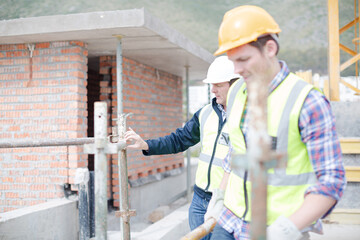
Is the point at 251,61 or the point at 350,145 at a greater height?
the point at 251,61

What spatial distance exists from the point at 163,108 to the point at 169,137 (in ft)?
19.2

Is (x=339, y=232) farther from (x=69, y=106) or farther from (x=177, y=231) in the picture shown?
(x=69, y=106)

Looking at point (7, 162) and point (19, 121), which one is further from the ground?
point (19, 121)

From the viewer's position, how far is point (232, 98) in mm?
2135

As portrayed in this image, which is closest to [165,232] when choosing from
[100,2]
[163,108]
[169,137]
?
[169,137]

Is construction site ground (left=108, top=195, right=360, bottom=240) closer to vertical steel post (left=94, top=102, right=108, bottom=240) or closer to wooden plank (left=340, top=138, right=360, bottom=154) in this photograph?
wooden plank (left=340, top=138, right=360, bottom=154)

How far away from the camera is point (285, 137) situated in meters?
1.74

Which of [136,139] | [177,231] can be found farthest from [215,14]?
[136,139]

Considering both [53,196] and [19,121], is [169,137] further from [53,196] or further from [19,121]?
[19,121]

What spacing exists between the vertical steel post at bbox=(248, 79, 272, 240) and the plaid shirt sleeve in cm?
40

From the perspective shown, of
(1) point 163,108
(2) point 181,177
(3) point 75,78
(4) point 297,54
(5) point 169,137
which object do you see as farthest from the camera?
(4) point 297,54

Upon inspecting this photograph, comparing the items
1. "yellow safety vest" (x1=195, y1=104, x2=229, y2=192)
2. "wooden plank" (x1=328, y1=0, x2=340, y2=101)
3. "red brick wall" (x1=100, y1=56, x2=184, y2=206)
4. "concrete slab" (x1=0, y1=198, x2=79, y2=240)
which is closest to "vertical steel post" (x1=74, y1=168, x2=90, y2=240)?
"concrete slab" (x1=0, y1=198, x2=79, y2=240)

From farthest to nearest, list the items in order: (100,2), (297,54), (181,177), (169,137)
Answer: (100,2) → (297,54) → (181,177) → (169,137)

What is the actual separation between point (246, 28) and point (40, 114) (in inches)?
181
